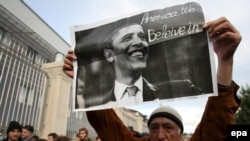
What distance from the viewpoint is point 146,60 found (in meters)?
1.05

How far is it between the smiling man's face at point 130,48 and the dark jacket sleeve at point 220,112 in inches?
12.3

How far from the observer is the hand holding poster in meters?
0.97

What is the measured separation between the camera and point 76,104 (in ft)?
3.71

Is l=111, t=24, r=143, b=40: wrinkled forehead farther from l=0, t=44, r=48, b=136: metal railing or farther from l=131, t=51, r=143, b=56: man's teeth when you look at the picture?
l=0, t=44, r=48, b=136: metal railing

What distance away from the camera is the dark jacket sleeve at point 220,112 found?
956 millimetres

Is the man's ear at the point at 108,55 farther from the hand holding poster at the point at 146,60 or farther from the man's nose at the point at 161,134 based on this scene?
the man's nose at the point at 161,134

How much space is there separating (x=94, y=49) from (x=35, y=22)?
8.90 m

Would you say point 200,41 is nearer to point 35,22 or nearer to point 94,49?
point 94,49

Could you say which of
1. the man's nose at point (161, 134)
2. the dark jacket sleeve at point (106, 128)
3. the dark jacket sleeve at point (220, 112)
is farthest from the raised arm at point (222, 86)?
the dark jacket sleeve at point (106, 128)

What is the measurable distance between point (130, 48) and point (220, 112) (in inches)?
17.5

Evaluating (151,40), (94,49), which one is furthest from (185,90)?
(94,49)

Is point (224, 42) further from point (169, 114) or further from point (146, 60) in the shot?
point (169, 114)

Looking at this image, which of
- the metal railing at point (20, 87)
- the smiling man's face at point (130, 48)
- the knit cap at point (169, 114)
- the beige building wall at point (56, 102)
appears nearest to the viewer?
the smiling man's face at point (130, 48)

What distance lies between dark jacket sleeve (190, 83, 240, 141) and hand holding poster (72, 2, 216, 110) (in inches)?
3.3
